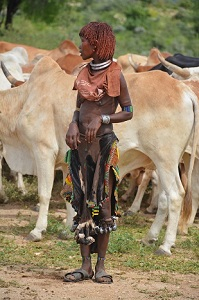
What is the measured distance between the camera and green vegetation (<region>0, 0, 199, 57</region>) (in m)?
25.6

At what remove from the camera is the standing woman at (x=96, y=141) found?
20.0 feet

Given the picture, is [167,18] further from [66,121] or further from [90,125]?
[90,125]

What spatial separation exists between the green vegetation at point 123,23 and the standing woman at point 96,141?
16.1m

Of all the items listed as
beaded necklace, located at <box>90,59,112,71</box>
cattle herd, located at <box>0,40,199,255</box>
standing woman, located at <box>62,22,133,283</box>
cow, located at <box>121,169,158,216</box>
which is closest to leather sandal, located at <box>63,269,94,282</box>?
standing woman, located at <box>62,22,133,283</box>

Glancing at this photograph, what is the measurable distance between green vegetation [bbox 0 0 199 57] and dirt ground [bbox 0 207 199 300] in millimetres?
15713

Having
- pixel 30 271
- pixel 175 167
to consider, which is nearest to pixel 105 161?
pixel 30 271

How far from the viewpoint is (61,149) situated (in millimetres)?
8383

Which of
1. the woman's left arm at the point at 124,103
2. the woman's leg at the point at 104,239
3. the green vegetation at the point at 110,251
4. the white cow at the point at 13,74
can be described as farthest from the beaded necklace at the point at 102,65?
the white cow at the point at 13,74

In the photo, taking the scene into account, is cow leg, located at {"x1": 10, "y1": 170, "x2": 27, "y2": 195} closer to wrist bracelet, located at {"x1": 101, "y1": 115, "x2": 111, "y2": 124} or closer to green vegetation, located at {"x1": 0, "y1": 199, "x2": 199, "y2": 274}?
green vegetation, located at {"x1": 0, "y1": 199, "x2": 199, "y2": 274}

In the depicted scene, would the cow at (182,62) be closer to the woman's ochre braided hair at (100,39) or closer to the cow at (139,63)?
the cow at (139,63)

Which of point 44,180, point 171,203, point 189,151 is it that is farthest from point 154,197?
point 171,203

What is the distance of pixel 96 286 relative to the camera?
6.16 meters

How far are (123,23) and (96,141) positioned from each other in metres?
26.5

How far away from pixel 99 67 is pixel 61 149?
7.73 ft
